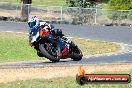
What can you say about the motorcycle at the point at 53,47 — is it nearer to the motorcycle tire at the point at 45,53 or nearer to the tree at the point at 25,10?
the motorcycle tire at the point at 45,53

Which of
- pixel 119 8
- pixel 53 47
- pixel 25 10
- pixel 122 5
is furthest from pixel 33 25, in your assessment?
pixel 122 5

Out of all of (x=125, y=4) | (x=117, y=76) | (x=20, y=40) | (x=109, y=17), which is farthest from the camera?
(x=125, y=4)

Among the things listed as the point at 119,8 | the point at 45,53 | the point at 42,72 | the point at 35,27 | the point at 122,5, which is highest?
the point at 35,27

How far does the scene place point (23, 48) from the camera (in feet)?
90.8

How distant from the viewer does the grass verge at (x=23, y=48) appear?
79.7ft

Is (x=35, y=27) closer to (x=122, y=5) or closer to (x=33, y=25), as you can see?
(x=33, y=25)

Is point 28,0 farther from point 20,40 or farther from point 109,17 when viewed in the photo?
point 20,40

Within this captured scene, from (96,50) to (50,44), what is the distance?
14817mm

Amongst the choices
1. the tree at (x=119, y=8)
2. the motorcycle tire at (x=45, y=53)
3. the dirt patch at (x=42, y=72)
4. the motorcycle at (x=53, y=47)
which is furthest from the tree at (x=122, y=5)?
the motorcycle tire at (x=45, y=53)

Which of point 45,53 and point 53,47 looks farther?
Answer: point 53,47

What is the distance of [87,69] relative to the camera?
15.4m

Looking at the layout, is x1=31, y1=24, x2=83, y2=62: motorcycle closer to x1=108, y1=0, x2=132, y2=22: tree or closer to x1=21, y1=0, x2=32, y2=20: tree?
x1=108, y1=0, x2=132, y2=22: tree

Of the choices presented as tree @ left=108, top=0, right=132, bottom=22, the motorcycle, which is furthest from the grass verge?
tree @ left=108, top=0, right=132, bottom=22

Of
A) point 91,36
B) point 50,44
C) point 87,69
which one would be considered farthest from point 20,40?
point 50,44
